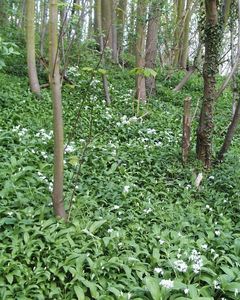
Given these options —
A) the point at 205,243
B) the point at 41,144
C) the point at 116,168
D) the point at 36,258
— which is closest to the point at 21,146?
the point at 41,144

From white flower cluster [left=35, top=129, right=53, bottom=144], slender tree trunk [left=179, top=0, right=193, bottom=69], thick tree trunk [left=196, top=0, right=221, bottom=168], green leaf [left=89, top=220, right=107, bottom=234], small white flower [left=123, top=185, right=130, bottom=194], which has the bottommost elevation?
green leaf [left=89, top=220, right=107, bottom=234]

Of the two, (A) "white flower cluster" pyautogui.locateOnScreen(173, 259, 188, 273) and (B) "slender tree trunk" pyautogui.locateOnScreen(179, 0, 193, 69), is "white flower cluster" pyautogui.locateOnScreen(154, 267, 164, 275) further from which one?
(B) "slender tree trunk" pyautogui.locateOnScreen(179, 0, 193, 69)

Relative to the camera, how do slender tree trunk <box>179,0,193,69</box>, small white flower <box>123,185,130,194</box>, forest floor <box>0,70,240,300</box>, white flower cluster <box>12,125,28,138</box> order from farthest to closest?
slender tree trunk <box>179,0,193,69</box> → white flower cluster <box>12,125,28,138</box> → small white flower <box>123,185,130,194</box> → forest floor <box>0,70,240,300</box>

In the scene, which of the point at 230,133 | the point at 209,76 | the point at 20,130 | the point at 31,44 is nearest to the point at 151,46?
the point at 31,44

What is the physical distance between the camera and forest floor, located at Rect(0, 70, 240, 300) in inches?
123

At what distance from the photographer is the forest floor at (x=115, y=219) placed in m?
3.12

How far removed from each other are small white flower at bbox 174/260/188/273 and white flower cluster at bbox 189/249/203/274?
7cm

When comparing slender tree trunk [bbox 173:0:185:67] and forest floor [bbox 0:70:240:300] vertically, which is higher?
slender tree trunk [bbox 173:0:185:67]

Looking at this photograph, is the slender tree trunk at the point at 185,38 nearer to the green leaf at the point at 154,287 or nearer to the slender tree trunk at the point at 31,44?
the slender tree trunk at the point at 31,44

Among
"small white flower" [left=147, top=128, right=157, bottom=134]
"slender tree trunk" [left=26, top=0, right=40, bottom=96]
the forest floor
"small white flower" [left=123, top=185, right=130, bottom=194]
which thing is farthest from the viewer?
"slender tree trunk" [left=26, top=0, right=40, bottom=96]

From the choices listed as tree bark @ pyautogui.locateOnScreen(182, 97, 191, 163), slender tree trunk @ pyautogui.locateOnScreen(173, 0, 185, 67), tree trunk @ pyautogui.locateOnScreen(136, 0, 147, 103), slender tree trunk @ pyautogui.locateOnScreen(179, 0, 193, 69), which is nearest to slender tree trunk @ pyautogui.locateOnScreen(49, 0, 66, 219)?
tree bark @ pyautogui.locateOnScreen(182, 97, 191, 163)

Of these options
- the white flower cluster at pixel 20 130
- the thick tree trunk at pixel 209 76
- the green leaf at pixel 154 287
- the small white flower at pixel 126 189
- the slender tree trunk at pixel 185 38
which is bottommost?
the green leaf at pixel 154 287

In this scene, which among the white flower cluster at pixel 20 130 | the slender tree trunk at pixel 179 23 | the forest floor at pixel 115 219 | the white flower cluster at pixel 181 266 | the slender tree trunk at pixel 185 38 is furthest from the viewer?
the slender tree trunk at pixel 185 38

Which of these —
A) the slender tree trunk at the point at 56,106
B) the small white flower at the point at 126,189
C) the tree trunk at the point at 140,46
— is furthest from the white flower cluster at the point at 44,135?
the tree trunk at the point at 140,46
